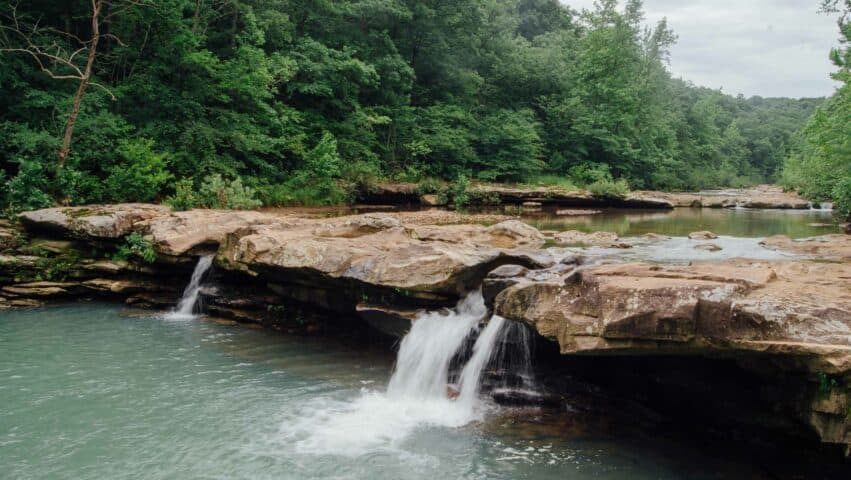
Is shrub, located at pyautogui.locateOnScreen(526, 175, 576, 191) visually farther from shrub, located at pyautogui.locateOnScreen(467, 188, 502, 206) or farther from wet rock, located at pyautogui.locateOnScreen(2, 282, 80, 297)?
wet rock, located at pyautogui.locateOnScreen(2, 282, 80, 297)

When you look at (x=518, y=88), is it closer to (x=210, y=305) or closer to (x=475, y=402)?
(x=210, y=305)

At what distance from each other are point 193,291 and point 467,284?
6.08m

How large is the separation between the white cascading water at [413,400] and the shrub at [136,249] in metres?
5.94

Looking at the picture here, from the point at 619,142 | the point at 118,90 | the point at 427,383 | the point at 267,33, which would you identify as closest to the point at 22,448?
the point at 427,383

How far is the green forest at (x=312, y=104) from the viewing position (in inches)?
591

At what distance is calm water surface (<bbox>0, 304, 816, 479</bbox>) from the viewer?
199 inches

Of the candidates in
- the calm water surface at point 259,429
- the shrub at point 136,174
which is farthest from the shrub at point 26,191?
the calm water surface at point 259,429

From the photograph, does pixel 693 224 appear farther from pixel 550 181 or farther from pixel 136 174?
pixel 136 174

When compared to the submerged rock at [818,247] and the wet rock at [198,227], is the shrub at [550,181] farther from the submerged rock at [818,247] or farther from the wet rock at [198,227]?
the wet rock at [198,227]

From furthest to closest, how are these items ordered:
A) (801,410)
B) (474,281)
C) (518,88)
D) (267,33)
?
(518,88)
(267,33)
(474,281)
(801,410)

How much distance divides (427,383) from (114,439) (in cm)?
348

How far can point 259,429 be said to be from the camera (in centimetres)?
579

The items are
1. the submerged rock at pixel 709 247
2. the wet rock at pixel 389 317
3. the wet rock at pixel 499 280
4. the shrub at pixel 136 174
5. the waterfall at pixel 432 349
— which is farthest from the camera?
the shrub at pixel 136 174

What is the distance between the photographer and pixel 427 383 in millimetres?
6926
